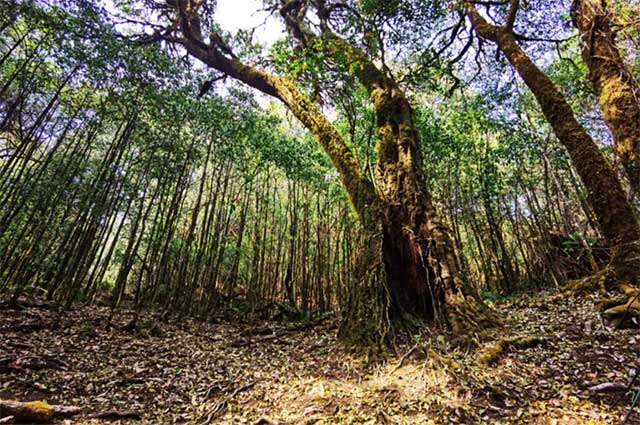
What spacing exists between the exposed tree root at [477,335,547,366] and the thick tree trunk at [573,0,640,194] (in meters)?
2.07

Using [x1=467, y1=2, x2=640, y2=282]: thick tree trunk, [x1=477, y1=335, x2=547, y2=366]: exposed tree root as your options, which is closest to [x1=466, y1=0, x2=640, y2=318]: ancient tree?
[x1=467, y1=2, x2=640, y2=282]: thick tree trunk

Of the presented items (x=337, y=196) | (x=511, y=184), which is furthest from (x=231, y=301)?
(x=511, y=184)

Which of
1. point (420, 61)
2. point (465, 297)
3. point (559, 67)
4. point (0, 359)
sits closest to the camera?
point (0, 359)

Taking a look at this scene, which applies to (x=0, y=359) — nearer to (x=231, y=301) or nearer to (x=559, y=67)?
(x=231, y=301)

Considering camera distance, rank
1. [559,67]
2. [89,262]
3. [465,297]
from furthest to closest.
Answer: [559,67] < [89,262] < [465,297]

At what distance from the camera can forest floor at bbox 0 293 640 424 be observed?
2.32 metres

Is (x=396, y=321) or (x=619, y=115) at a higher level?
(x=619, y=115)

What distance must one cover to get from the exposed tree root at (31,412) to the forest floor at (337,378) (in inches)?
7.6

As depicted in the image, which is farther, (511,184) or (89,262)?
(511,184)

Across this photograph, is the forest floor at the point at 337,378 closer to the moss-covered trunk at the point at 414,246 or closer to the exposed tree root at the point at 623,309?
the exposed tree root at the point at 623,309

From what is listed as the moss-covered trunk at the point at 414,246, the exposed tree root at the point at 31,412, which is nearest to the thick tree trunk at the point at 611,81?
the moss-covered trunk at the point at 414,246

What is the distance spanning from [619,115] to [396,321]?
3774 mm

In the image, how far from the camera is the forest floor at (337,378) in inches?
91.4

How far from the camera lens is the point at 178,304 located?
8531 millimetres
